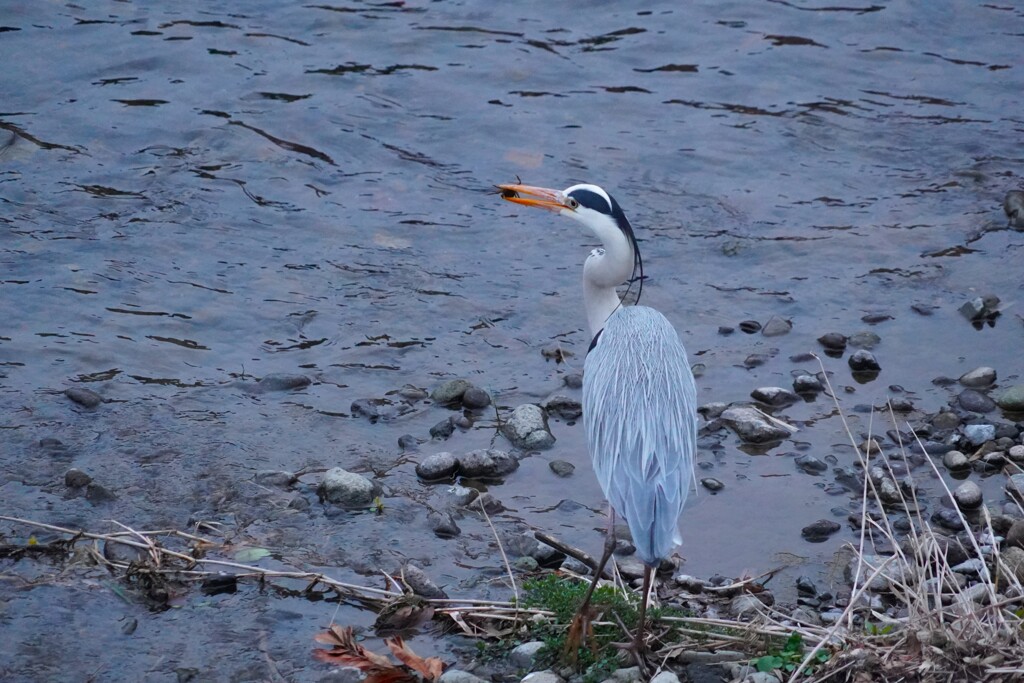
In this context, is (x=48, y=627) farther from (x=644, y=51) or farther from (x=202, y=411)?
(x=644, y=51)

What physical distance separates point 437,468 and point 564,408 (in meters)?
0.93

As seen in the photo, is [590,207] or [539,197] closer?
[590,207]

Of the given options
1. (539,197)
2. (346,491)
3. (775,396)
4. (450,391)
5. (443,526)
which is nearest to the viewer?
(443,526)

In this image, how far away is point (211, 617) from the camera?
4473mm

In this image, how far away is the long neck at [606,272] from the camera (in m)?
5.37

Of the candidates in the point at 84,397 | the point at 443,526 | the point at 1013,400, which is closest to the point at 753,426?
the point at 1013,400

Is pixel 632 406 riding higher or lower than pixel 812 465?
higher

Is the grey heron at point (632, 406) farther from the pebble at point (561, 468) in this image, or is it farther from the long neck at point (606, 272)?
the pebble at point (561, 468)

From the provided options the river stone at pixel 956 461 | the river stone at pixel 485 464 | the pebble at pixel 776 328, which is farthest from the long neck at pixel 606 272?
the river stone at pixel 956 461

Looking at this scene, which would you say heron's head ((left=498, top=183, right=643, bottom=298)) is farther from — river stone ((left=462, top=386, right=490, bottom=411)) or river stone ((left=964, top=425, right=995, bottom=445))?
river stone ((left=964, top=425, right=995, bottom=445))

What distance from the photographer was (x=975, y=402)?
6.06m

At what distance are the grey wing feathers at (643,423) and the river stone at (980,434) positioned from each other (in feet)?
5.61

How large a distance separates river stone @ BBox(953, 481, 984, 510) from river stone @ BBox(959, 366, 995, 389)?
113cm

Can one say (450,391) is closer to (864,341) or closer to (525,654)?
(525,654)
